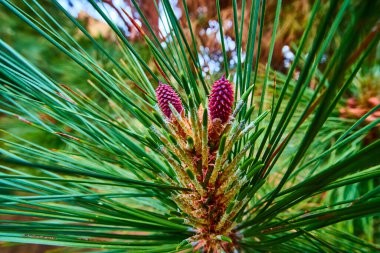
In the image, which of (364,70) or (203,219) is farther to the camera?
(364,70)

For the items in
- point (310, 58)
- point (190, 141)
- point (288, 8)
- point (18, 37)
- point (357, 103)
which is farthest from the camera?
point (288, 8)

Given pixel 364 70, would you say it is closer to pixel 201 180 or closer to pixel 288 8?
pixel 288 8

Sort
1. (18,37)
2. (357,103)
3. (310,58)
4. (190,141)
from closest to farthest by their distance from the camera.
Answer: (310,58) → (190,141) → (357,103) → (18,37)

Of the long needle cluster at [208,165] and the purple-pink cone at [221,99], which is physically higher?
the purple-pink cone at [221,99]

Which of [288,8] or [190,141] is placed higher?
[288,8]

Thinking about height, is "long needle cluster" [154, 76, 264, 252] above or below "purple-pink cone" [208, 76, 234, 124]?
below

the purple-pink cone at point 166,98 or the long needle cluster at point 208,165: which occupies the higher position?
the purple-pink cone at point 166,98

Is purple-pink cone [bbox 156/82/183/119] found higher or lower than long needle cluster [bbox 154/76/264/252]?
higher

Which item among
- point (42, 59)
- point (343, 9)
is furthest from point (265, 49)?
point (343, 9)
